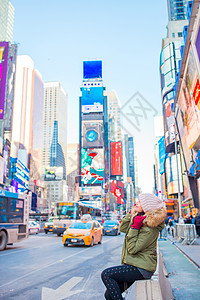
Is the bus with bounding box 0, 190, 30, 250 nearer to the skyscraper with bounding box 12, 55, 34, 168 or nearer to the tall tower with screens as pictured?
the tall tower with screens

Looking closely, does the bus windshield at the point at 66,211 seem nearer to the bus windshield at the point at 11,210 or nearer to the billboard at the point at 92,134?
the bus windshield at the point at 11,210

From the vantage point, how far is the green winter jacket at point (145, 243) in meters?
3.28

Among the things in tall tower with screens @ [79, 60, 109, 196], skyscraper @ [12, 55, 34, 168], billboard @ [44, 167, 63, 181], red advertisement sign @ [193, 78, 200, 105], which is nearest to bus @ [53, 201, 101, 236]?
red advertisement sign @ [193, 78, 200, 105]

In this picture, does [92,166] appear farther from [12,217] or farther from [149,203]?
[149,203]

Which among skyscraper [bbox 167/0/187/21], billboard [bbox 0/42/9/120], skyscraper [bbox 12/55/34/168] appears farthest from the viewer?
skyscraper [bbox 12/55/34/168]

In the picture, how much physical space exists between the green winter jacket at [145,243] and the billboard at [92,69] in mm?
128983

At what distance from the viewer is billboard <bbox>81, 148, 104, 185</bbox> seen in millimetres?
121500

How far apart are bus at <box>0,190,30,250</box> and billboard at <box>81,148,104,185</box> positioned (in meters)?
104

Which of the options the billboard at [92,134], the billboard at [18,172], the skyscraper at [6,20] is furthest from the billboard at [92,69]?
the billboard at [18,172]

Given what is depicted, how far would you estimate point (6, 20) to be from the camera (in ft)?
496

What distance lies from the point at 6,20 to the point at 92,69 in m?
59.5

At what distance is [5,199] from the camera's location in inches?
591

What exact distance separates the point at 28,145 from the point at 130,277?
160 m

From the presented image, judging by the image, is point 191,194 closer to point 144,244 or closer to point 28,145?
point 144,244
